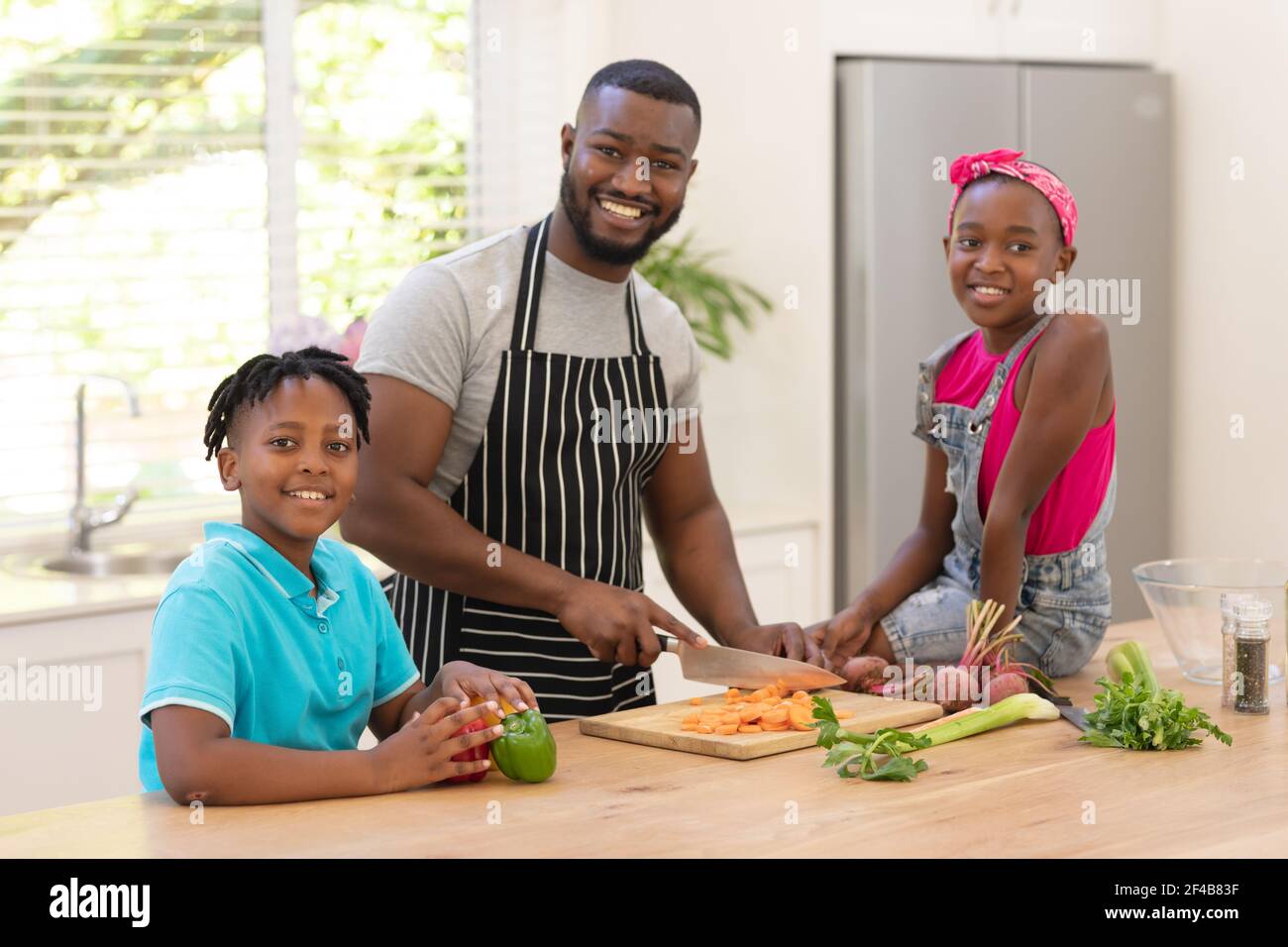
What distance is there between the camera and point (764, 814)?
1469 millimetres

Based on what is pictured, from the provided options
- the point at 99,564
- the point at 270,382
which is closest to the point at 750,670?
the point at 270,382

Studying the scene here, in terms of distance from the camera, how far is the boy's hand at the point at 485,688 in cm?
161

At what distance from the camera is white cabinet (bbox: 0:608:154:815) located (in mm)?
2744

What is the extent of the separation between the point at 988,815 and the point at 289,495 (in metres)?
0.74

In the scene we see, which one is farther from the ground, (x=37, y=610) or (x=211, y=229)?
(x=211, y=229)

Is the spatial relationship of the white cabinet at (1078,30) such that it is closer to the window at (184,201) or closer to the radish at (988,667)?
the window at (184,201)

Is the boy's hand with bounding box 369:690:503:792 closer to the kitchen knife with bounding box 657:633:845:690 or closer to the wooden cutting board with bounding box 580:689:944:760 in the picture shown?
the wooden cutting board with bounding box 580:689:944:760

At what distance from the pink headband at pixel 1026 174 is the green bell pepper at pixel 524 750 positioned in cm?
98

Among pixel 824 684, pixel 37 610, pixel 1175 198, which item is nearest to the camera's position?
pixel 824 684

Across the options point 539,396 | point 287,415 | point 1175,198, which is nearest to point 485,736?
point 287,415

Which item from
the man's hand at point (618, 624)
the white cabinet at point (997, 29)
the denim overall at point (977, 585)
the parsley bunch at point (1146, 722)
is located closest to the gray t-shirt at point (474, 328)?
the man's hand at point (618, 624)

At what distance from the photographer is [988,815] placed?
1465mm

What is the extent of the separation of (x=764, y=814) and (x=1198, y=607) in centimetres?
84
